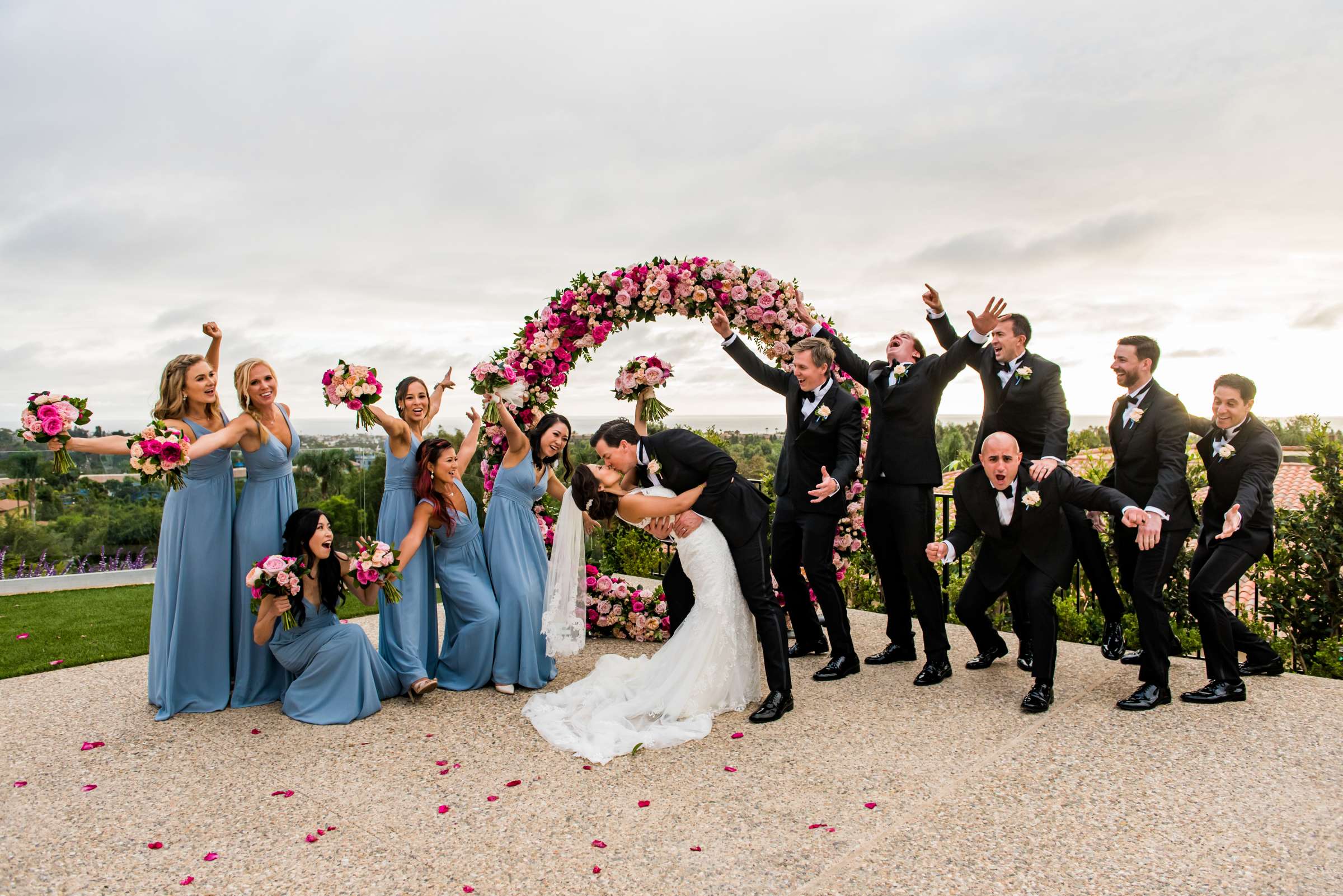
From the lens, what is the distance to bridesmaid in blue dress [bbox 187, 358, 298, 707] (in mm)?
5164

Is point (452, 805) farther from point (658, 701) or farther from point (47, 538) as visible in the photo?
point (47, 538)

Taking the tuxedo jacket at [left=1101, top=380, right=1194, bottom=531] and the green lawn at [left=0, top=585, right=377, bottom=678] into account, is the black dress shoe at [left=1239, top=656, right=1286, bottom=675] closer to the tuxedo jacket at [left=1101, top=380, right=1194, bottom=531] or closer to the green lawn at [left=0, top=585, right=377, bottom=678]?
the tuxedo jacket at [left=1101, top=380, right=1194, bottom=531]

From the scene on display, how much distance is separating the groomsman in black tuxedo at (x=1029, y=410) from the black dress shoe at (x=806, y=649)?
1398 millimetres

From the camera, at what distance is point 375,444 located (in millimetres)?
10945

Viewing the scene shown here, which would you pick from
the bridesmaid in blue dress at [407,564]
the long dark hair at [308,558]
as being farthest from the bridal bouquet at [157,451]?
the bridesmaid in blue dress at [407,564]

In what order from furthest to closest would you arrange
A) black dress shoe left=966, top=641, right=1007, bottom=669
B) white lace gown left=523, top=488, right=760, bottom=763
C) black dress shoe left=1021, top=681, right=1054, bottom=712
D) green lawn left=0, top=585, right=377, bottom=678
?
green lawn left=0, top=585, right=377, bottom=678, black dress shoe left=966, top=641, right=1007, bottom=669, black dress shoe left=1021, top=681, right=1054, bottom=712, white lace gown left=523, top=488, right=760, bottom=763

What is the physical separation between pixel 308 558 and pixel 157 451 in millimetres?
1031

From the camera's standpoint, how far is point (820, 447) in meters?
5.80

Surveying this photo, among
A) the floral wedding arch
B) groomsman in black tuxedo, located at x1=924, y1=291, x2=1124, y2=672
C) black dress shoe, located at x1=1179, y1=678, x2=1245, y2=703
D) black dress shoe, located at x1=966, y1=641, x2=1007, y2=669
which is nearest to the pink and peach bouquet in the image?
the floral wedding arch

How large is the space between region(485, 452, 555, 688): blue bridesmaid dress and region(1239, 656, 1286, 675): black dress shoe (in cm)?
485

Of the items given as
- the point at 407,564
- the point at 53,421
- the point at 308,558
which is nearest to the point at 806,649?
the point at 407,564

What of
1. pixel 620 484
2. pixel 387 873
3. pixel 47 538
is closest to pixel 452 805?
pixel 387 873

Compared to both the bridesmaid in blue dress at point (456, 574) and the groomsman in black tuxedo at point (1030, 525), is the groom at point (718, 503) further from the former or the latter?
the bridesmaid in blue dress at point (456, 574)

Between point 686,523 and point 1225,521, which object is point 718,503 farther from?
point 1225,521
